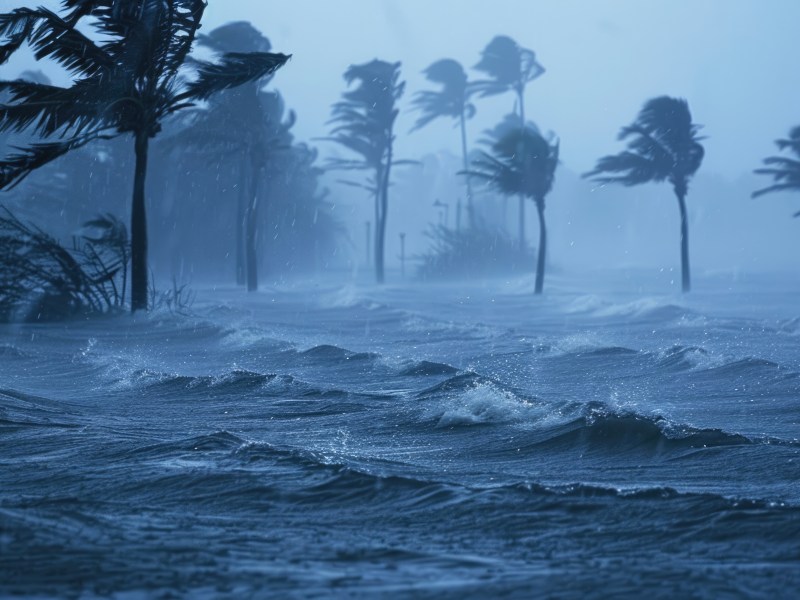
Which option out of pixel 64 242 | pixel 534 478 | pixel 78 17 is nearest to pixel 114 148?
pixel 64 242

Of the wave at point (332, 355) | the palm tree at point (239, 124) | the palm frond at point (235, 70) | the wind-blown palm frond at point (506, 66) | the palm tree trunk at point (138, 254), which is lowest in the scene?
the wave at point (332, 355)

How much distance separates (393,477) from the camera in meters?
5.36

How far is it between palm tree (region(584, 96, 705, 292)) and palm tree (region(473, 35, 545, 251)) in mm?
23032

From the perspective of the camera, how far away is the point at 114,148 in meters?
45.6

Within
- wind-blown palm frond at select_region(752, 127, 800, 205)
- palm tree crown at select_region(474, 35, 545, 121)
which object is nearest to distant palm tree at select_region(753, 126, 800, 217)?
wind-blown palm frond at select_region(752, 127, 800, 205)

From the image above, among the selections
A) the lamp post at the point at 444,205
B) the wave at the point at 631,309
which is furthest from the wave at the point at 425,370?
the lamp post at the point at 444,205

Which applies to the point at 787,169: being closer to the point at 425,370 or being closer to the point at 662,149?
the point at 662,149

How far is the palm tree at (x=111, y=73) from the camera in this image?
13.7 meters

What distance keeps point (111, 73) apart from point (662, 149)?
2609 centimetres

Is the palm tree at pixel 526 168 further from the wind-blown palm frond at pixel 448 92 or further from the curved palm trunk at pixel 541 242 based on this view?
the wind-blown palm frond at pixel 448 92

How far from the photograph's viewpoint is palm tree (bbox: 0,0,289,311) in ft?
44.9

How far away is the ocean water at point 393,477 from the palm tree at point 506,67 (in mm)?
50196

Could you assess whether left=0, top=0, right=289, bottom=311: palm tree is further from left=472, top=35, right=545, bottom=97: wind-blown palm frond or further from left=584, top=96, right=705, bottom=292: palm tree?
left=472, top=35, right=545, bottom=97: wind-blown palm frond

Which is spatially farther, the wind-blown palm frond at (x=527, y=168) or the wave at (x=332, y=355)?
the wind-blown palm frond at (x=527, y=168)
